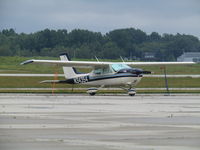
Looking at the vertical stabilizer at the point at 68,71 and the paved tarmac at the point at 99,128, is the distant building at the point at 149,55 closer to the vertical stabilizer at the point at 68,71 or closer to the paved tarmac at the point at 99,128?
the vertical stabilizer at the point at 68,71

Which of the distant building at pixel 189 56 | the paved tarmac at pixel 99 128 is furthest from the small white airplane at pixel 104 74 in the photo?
the distant building at pixel 189 56

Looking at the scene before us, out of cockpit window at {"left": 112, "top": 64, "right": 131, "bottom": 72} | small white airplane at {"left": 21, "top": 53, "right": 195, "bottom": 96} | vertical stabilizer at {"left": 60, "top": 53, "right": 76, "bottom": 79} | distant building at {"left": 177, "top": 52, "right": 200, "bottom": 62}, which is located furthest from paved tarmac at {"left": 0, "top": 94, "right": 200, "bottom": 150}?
distant building at {"left": 177, "top": 52, "right": 200, "bottom": 62}

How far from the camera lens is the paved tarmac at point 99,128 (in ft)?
38.0

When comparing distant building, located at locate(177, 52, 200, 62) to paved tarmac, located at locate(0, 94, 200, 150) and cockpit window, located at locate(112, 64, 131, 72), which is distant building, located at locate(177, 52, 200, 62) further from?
paved tarmac, located at locate(0, 94, 200, 150)

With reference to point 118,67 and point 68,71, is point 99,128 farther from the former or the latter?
point 68,71

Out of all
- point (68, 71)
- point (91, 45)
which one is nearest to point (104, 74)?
point (68, 71)

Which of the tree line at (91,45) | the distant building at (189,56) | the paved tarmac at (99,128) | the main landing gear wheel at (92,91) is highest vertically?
the tree line at (91,45)

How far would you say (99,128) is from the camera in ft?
47.2

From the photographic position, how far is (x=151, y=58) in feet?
288

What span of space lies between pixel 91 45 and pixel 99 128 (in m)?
64.4

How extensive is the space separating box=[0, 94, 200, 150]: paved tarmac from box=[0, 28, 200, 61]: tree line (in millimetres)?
→ 53623

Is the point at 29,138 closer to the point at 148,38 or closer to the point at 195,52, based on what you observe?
the point at 195,52

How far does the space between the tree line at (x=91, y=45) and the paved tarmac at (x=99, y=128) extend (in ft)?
176

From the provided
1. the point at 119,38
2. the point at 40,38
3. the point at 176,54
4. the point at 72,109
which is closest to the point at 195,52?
the point at 176,54
